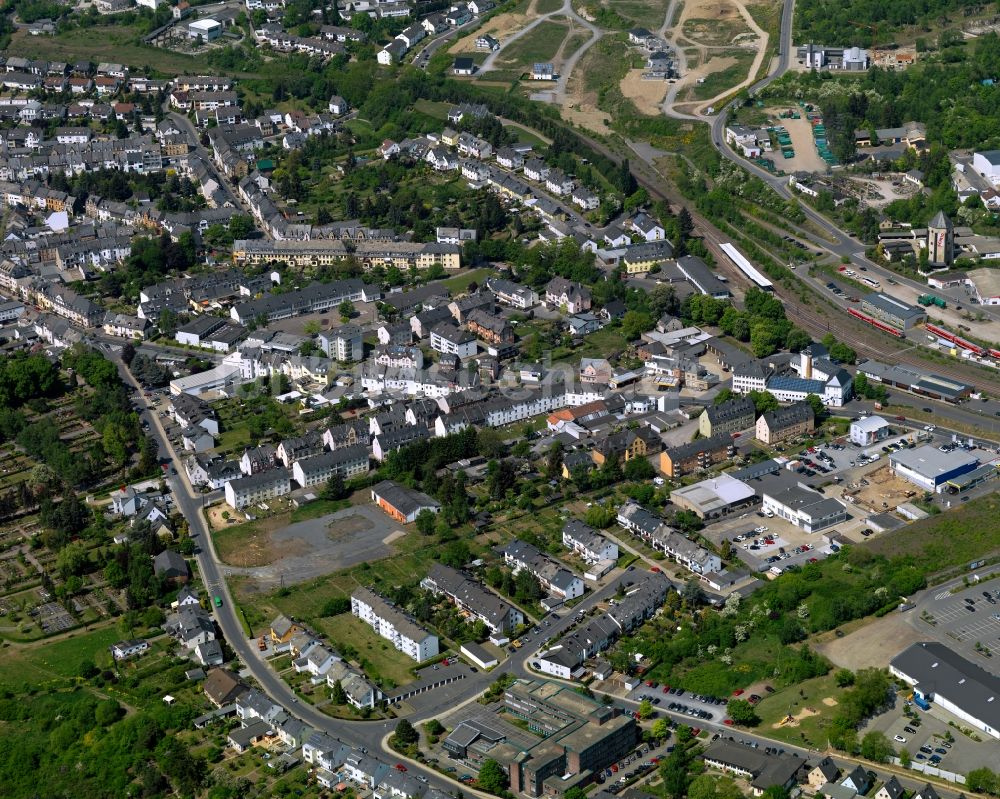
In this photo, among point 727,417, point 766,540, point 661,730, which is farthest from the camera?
point 727,417

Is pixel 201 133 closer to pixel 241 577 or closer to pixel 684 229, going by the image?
pixel 684 229

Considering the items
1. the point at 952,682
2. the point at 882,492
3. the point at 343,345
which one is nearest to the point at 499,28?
the point at 343,345

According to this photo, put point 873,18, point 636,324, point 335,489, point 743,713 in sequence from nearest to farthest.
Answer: point 743,713
point 335,489
point 636,324
point 873,18

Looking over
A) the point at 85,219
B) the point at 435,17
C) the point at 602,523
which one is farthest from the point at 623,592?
the point at 435,17

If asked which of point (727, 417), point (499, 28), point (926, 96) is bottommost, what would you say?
point (727, 417)

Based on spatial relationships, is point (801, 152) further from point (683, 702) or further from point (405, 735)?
point (405, 735)

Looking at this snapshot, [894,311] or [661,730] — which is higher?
[894,311]
